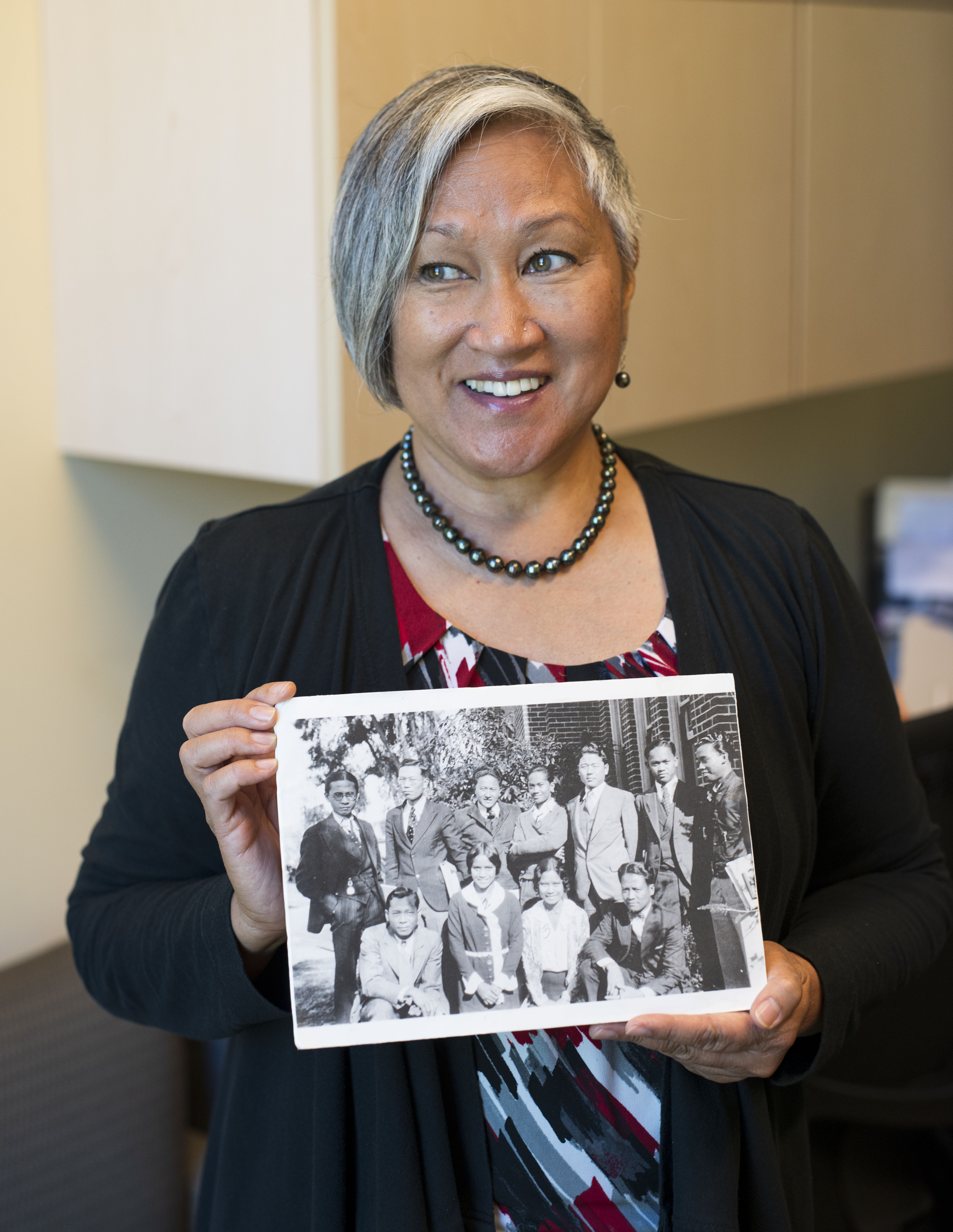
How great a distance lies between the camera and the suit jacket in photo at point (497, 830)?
2.27 feet

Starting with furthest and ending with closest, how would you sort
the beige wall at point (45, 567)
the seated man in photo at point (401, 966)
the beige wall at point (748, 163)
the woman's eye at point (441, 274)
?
the beige wall at point (45, 567), the beige wall at point (748, 163), the woman's eye at point (441, 274), the seated man in photo at point (401, 966)

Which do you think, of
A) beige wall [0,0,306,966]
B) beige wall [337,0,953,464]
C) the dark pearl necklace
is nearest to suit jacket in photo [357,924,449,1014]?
the dark pearl necklace

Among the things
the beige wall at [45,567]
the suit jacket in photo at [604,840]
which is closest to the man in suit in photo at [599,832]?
the suit jacket in photo at [604,840]

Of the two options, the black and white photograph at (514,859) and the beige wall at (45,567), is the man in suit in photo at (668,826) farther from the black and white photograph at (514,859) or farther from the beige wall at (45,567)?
the beige wall at (45,567)

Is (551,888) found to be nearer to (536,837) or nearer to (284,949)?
(536,837)

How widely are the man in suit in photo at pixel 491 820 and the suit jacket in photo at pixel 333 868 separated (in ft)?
0.18

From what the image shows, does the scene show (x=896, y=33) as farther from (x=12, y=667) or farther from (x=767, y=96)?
(x=12, y=667)

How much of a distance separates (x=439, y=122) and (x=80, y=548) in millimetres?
796

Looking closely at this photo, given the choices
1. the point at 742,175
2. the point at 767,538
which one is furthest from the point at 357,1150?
the point at 742,175

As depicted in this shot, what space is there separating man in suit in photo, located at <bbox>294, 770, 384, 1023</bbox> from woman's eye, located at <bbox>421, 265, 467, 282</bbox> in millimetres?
343

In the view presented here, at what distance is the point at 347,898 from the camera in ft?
2.24

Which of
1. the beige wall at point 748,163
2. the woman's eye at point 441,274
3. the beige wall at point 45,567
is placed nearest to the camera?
the woman's eye at point 441,274

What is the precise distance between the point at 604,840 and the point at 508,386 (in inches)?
12.1

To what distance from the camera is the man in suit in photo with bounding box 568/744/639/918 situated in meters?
0.70
